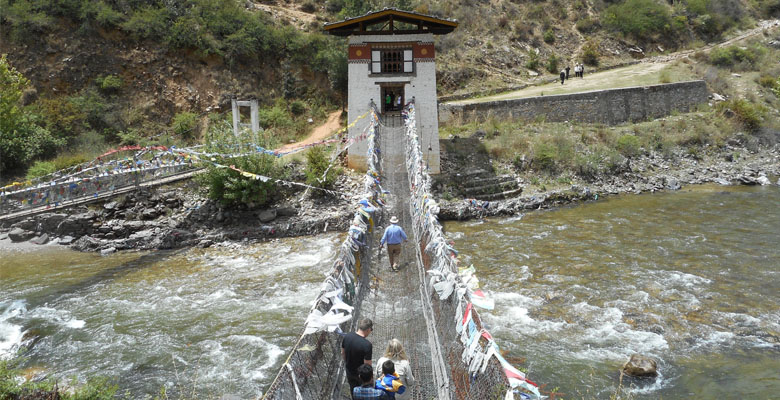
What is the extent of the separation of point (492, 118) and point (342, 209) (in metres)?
10.8

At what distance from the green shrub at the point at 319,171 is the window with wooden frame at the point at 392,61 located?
3.91 meters

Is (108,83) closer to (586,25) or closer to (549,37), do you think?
(549,37)

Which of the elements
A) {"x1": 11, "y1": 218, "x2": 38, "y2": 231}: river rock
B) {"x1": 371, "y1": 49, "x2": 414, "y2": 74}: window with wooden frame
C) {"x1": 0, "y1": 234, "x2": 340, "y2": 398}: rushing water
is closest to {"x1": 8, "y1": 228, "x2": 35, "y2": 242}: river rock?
{"x1": 11, "y1": 218, "x2": 38, "y2": 231}: river rock

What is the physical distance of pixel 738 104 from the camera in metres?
25.9

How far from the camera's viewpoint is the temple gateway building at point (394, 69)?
18281 mm

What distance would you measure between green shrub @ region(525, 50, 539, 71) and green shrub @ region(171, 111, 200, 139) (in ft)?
75.0

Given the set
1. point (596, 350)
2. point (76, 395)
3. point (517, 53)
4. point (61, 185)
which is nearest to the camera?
point (76, 395)

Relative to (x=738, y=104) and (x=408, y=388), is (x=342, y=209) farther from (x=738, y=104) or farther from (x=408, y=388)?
(x=738, y=104)

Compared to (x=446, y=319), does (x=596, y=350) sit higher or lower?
lower

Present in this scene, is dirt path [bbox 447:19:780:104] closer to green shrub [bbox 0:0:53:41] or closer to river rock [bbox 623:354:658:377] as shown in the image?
river rock [bbox 623:354:658:377]

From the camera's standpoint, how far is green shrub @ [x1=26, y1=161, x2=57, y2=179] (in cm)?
1858

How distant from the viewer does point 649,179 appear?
21094 millimetres

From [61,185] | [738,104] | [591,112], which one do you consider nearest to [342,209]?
[61,185]

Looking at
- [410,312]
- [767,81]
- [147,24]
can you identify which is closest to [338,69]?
[147,24]
